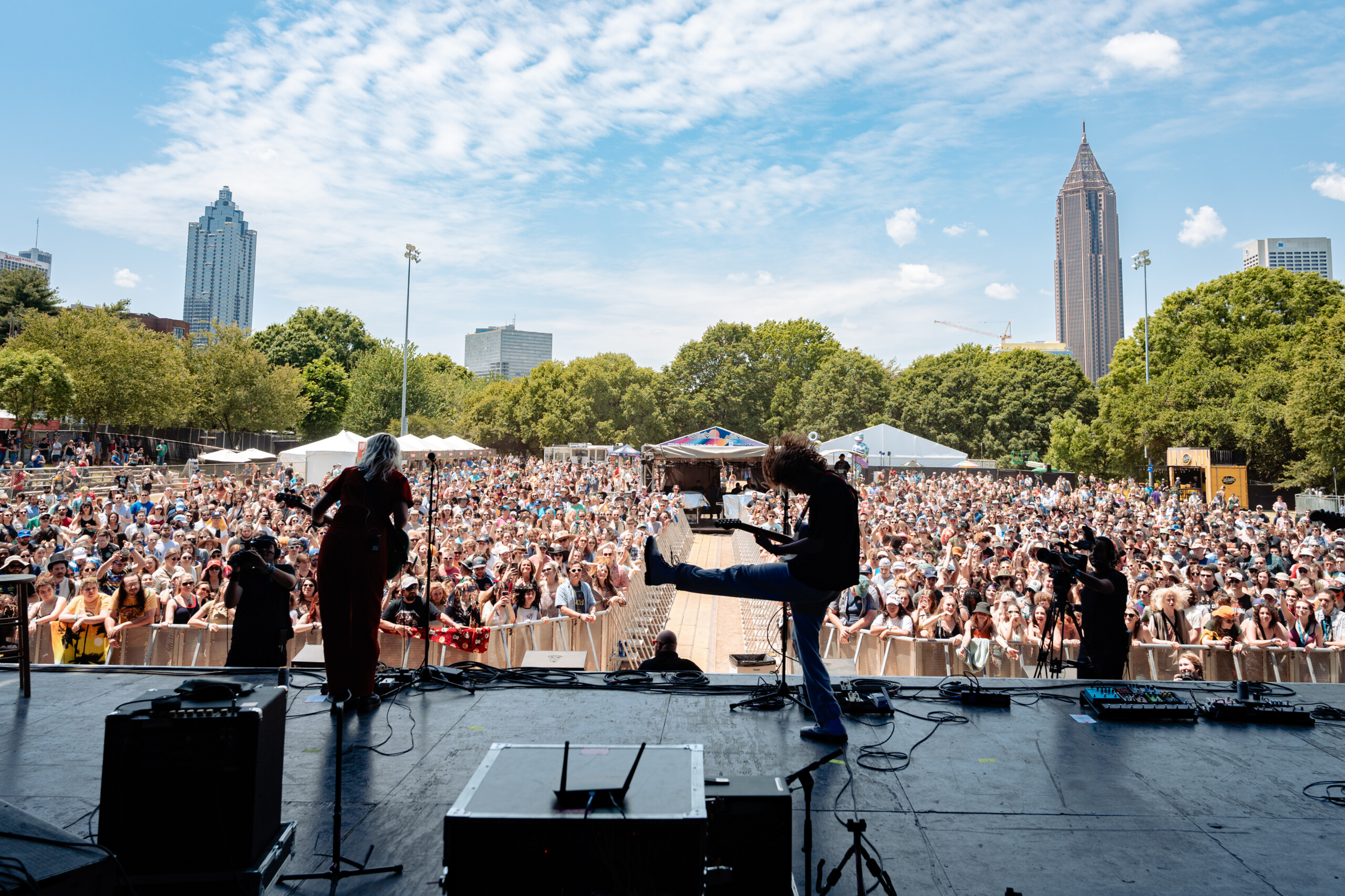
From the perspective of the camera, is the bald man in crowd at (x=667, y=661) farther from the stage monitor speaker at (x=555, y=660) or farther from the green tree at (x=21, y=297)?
the green tree at (x=21, y=297)

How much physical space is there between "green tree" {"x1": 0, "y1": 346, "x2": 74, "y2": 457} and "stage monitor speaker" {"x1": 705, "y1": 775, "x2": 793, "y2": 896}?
31.6m

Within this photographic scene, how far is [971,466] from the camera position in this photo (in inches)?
1681

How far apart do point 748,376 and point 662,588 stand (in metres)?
42.2

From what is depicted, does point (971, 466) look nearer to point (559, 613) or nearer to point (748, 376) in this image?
point (748, 376)

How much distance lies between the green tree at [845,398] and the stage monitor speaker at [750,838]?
47.9 meters

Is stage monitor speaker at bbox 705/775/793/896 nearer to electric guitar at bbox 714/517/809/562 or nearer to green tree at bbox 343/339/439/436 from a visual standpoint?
electric guitar at bbox 714/517/809/562

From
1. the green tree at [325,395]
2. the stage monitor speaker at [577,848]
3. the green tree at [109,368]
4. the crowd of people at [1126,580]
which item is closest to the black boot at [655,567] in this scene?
the stage monitor speaker at [577,848]

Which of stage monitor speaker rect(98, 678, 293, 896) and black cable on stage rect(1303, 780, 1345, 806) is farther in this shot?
black cable on stage rect(1303, 780, 1345, 806)

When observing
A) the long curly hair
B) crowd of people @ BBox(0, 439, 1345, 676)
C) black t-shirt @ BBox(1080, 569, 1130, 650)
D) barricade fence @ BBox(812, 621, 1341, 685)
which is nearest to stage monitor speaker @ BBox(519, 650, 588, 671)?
crowd of people @ BBox(0, 439, 1345, 676)

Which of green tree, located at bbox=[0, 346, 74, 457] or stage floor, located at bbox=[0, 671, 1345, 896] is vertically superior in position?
green tree, located at bbox=[0, 346, 74, 457]

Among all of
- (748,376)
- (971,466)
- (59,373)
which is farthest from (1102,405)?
(59,373)

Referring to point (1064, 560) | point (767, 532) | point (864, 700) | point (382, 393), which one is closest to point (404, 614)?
point (864, 700)

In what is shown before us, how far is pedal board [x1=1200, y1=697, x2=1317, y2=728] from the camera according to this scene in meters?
4.46

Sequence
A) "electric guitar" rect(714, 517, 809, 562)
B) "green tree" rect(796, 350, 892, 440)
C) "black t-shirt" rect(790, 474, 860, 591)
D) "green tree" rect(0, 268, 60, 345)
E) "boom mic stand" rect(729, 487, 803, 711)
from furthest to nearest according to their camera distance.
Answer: "green tree" rect(796, 350, 892, 440), "green tree" rect(0, 268, 60, 345), "boom mic stand" rect(729, 487, 803, 711), "electric guitar" rect(714, 517, 809, 562), "black t-shirt" rect(790, 474, 860, 591)
